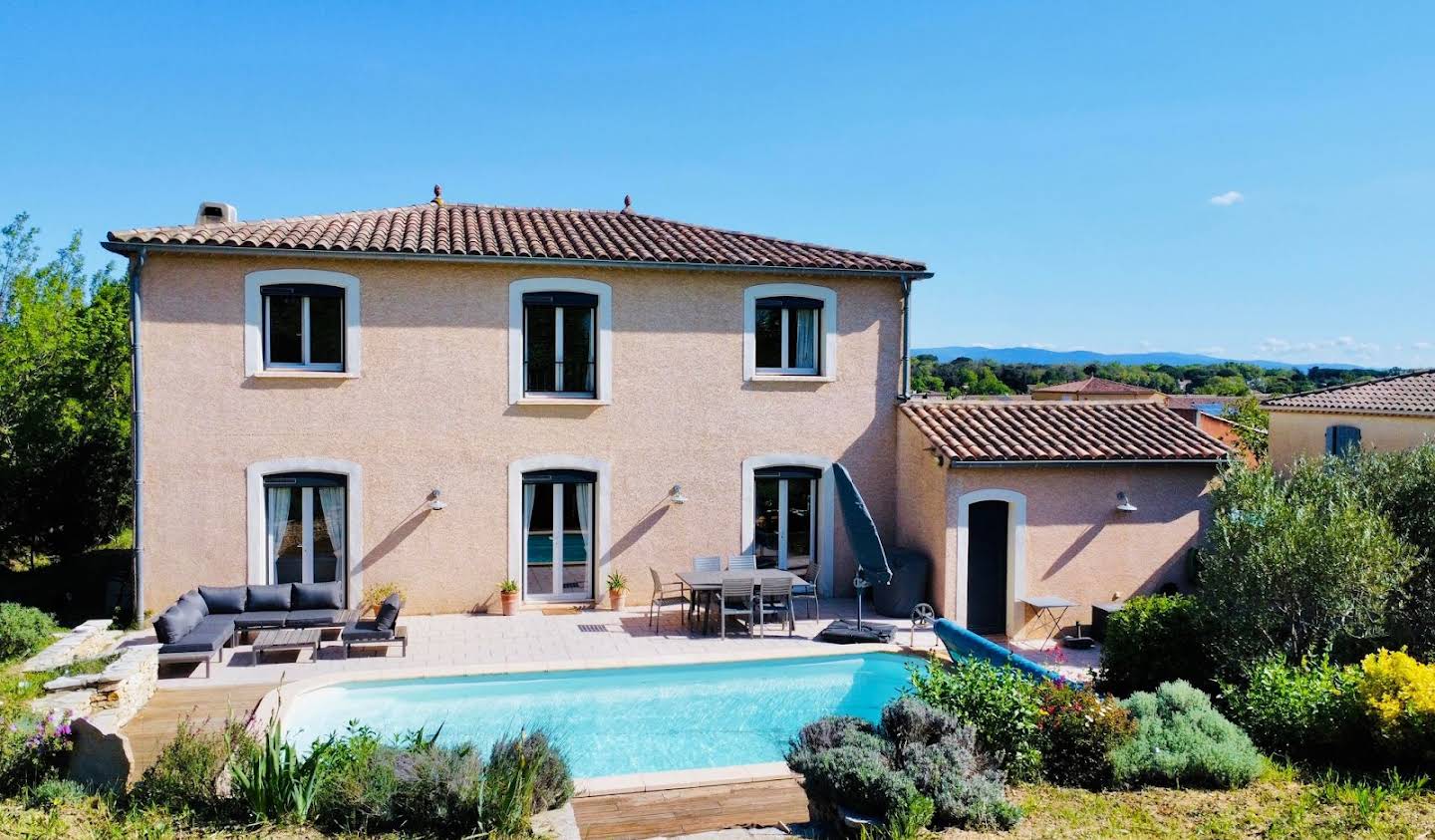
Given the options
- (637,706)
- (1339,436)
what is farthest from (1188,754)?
(1339,436)

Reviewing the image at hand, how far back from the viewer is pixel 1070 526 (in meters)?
16.5

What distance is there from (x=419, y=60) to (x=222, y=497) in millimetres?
8811

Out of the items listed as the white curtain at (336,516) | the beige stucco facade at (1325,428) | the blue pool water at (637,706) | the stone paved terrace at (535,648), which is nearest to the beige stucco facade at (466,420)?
the white curtain at (336,516)

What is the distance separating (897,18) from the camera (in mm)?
15945

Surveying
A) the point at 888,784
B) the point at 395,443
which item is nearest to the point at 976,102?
the point at 395,443

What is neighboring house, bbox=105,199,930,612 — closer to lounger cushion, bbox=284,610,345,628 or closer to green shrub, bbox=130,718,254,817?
lounger cushion, bbox=284,610,345,628

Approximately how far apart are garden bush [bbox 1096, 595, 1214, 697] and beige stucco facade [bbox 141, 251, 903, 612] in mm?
6823

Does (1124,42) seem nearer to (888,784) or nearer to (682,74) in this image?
(682,74)

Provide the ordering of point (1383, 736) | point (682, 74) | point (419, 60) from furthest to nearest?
1. point (682, 74)
2. point (419, 60)
3. point (1383, 736)

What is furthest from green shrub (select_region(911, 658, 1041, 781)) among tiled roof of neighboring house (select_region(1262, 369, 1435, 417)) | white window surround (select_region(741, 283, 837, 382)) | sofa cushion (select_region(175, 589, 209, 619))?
tiled roof of neighboring house (select_region(1262, 369, 1435, 417))

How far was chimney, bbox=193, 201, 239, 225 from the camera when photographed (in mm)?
17047

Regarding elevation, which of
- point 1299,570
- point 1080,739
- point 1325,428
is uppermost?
point 1325,428

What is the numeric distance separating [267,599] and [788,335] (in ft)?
33.9

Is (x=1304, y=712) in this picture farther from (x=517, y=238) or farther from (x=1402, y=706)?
(x=517, y=238)
